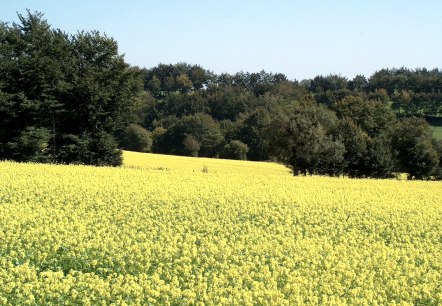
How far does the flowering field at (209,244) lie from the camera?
9812 mm

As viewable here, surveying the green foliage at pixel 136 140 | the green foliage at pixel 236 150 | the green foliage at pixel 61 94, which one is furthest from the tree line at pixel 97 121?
the green foliage at pixel 136 140

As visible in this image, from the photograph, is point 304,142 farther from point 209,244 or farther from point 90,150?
point 209,244

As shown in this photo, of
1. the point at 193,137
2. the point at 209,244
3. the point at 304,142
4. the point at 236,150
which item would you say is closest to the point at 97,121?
the point at 304,142

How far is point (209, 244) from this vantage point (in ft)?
43.1

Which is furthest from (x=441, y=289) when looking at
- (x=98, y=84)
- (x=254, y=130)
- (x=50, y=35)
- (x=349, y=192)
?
(x=254, y=130)

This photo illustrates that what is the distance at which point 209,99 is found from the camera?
132 m

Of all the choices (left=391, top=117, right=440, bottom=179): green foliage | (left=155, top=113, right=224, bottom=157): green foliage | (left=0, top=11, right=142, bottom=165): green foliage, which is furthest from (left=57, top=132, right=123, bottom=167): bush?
(left=155, top=113, right=224, bottom=157): green foliage

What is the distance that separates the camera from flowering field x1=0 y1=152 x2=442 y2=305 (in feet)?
32.2

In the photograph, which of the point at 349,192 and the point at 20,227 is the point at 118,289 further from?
the point at 349,192

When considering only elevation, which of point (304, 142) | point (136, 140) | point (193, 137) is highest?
point (193, 137)

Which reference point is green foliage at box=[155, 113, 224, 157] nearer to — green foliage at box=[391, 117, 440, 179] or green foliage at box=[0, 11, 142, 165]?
green foliage at box=[391, 117, 440, 179]

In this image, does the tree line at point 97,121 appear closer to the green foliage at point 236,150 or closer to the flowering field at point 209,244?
the flowering field at point 209,244

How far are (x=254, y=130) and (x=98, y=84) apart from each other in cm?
5360

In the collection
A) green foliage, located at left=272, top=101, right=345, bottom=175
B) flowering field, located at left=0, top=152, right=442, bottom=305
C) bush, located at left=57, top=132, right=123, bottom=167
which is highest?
green foliage, located at left=272, top=101, right=345, bottom=175
